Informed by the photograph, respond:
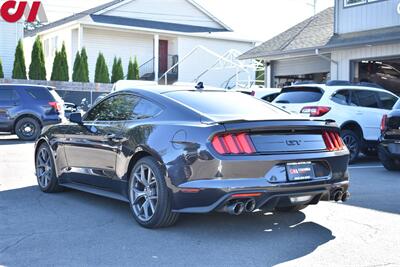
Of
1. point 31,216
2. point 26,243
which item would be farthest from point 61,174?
point 26,243

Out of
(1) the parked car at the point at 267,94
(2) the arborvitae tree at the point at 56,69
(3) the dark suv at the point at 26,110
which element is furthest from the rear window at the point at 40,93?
(2) the arborvitae tree at the point at 56,69

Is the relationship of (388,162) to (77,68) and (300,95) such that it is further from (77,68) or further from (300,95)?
(77,68)

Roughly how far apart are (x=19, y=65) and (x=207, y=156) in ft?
82.8

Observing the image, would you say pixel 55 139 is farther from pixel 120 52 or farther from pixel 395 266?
pixel 120 52

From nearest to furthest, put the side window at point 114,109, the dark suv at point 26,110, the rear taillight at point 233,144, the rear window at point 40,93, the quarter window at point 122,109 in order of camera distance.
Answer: the rear taillight at point 233,144 < the quarter window at point 122,109 < the side window at point 114,109 < the dark suv at point 26,110 < the rear window at point 40,93

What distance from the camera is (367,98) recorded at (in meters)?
12.5

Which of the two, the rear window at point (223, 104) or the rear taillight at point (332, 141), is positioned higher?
the rear window at point (223, 104)

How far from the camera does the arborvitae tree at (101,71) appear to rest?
99.8ft

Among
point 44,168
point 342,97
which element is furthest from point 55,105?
point 44,168

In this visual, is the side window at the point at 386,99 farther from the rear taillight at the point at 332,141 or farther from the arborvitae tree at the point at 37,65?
the arborvitae tree at the point at 37,65

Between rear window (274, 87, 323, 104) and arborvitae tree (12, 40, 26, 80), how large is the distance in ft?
64.2

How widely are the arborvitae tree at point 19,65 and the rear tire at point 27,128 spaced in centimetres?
1247

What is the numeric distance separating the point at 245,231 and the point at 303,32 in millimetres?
17387

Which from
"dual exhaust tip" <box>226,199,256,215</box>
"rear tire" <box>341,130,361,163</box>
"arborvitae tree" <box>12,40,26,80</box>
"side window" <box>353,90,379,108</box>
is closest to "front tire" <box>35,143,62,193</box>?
"dual exhaust tip" <box>226,199,256,215</box>
